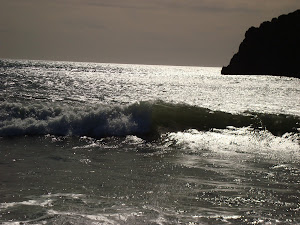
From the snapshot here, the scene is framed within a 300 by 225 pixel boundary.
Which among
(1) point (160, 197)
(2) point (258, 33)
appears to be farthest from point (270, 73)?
(1) point (160, 197)

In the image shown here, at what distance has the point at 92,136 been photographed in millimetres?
19188

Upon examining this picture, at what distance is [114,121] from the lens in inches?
832

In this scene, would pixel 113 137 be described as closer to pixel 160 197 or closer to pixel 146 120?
pixel 146 120

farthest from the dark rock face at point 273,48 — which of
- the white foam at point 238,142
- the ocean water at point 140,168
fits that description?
the ocean water at point 140,168

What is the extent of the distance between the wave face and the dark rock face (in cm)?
12650

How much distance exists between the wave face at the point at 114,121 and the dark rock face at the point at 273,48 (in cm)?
12650

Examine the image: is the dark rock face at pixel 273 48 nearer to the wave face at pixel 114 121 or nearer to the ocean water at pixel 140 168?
the wave face at pixel 114 121

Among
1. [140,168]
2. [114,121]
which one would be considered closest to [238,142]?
[114,121]

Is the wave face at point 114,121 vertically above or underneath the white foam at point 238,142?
above

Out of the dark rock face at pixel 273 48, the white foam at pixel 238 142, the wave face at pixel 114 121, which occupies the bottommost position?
the white foam at pixel 238 142

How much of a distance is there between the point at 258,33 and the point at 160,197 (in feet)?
528

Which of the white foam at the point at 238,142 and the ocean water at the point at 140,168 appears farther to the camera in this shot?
the white foam at the point at 238,142

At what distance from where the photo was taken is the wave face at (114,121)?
19.8 m

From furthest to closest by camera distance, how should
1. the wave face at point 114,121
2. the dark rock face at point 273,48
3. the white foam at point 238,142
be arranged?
1. the dark rock face at point 273,48
2. the wave face at point 114,121
3. the white foam at point 238,142
